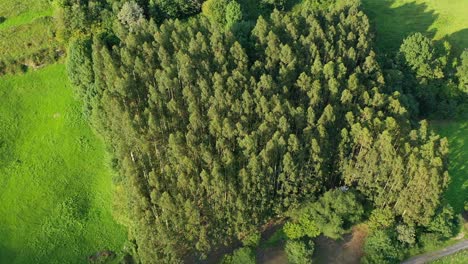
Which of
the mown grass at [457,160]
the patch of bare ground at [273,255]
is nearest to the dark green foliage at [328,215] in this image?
the patch of bare ground at [273,255]

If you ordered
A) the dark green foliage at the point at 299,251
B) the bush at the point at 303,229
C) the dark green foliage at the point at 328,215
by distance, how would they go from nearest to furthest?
1. the dark green foliage at the point at 299,251
2. the dark green foliage at the point at 328,215
3. the bush at the point at 303,229

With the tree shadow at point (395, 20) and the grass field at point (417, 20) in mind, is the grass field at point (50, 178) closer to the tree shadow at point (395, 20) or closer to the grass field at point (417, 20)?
the tree shadow at point (395, 20)

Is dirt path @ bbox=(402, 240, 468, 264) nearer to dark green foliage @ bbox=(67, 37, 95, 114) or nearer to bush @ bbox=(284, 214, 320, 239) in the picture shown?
bush @ bbox=(284, 214, 320, 239)

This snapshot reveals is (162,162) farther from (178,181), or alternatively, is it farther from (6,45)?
(6,45)

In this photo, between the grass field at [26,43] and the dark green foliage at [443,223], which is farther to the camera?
the grass field at [26,43]

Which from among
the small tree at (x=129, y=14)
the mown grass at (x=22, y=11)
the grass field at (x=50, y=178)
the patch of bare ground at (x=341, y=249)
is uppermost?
the mown grass at (x=22, y=11)

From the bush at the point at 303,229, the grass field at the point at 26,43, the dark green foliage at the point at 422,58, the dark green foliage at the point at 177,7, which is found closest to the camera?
the bush at the point at 303,229

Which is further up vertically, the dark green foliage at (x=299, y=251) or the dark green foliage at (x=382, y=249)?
the dark green foliage at (x=299, y=251)
